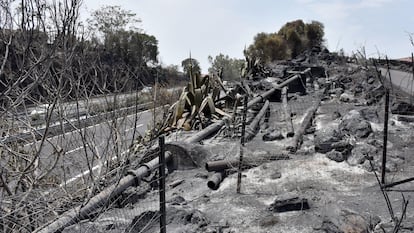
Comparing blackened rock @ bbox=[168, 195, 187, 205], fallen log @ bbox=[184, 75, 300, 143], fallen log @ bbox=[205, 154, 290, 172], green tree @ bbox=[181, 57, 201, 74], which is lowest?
blackened rock @ bbox=[168, 195, 187, 205]

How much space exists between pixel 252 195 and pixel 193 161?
176 centimetres

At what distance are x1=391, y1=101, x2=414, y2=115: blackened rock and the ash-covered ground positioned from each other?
47 millimetres

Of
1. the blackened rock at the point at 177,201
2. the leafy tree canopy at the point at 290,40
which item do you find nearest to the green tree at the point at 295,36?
the leafy tree canopy at the point at 290,40

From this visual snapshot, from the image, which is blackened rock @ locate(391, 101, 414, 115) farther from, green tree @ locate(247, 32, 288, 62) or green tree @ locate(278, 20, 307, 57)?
green tree @ locate(278, 20, 307, 57)

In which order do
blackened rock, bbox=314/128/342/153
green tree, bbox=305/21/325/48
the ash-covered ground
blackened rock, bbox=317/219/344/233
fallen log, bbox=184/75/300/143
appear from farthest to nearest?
green tree, bbox=305/21/325/48
fallen log, bbox=184/75/300/143
blackened rock, bbox=314/128/342/153
the ash-covered ground
blackened rock, bbox=317/219/344/233

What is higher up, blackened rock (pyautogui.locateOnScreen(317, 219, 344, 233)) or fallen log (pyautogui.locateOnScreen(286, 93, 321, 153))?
fallen log (pyautogui.locateOnScreen(286, 93, 321, 153))

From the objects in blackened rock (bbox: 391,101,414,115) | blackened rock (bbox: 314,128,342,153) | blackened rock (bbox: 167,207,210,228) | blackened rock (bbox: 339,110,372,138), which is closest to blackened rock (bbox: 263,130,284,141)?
blackened rock (bbox: 339,110,372,138)

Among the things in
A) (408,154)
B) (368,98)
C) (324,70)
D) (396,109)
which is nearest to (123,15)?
(324,70)

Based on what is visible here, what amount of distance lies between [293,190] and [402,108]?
5.00 metres

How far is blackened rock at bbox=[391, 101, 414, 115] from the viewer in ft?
30.2

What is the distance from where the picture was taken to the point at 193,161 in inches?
280

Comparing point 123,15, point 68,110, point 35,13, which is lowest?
point 68,110

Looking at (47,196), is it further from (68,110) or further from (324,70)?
(324,70)

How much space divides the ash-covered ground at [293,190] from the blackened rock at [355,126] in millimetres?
17
